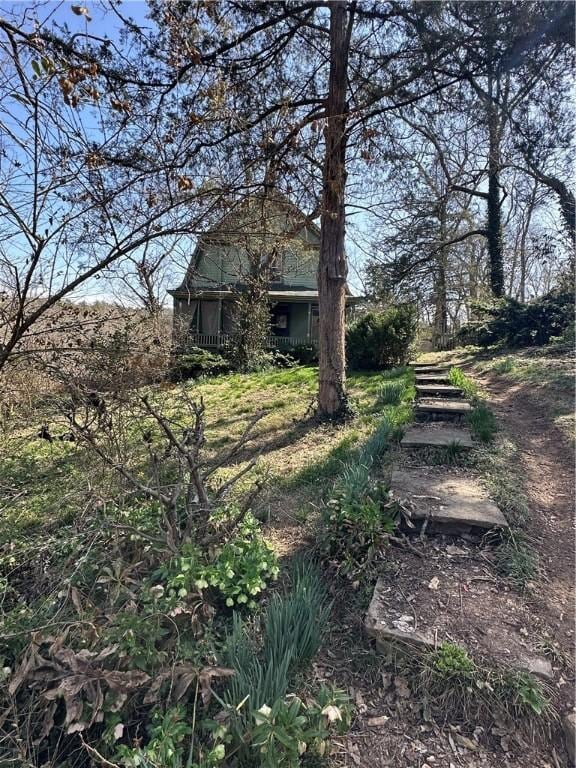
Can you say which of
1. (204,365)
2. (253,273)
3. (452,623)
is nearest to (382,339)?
(253,273)

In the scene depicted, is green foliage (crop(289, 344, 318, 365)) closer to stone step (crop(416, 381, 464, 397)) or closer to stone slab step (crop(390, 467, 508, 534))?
stone step (crop(416, 381, 464, 397))

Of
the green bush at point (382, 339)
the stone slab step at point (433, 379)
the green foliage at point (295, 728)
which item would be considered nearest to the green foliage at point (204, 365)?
the green bush at point (382, 339)

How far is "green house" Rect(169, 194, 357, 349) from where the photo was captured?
159 inches

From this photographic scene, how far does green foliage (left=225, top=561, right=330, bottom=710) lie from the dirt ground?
0.16 m

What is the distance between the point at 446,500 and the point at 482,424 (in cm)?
167

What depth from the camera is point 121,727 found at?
131 centimetres

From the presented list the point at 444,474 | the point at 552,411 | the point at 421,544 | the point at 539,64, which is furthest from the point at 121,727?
the point at 539,64

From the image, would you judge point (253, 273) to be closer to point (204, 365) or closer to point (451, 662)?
point (204, 365)

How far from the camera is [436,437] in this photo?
12.4 feet

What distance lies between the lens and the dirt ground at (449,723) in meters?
1.39

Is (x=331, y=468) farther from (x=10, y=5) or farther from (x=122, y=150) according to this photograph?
(x=10, y=5)

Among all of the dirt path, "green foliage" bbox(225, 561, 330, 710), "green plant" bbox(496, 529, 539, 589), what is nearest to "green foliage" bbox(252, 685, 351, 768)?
"green foliage" bbox(225, 561, 330, 710)

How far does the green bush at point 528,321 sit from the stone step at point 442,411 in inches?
213

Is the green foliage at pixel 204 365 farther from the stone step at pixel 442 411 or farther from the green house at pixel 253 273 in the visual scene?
the stone step at pixel 442 411
